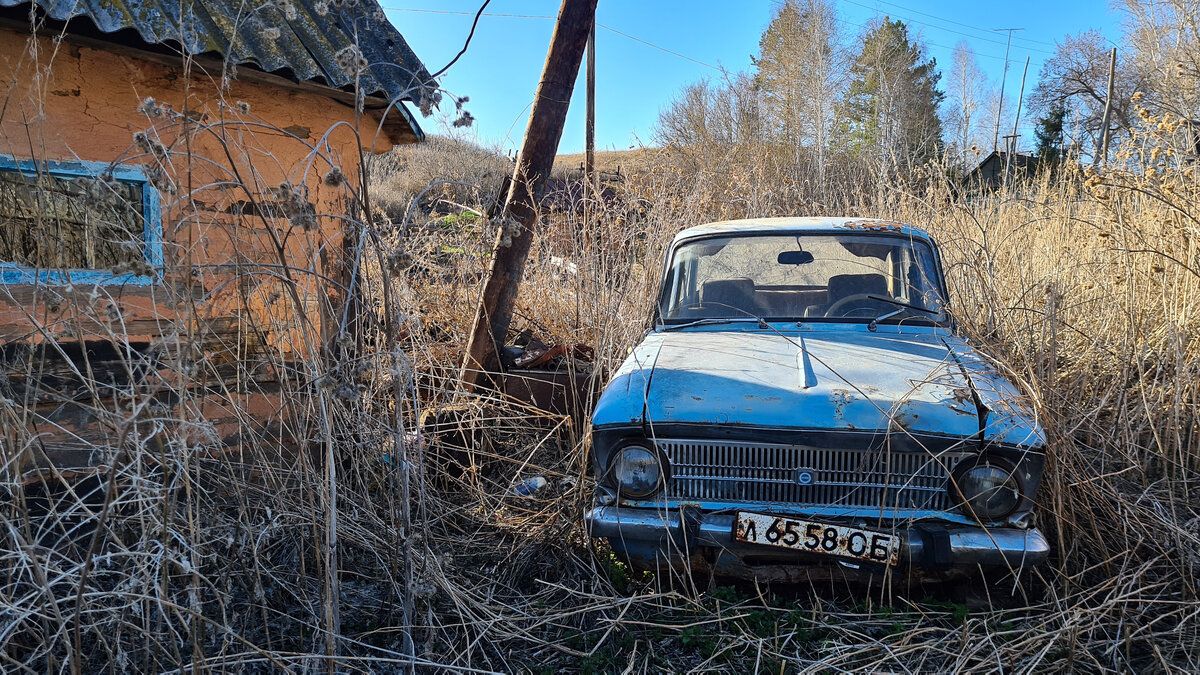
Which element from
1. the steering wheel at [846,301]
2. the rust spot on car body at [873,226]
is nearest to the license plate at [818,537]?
the steering wheel at [846,301]

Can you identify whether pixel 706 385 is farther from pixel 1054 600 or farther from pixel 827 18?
pixel 827 18

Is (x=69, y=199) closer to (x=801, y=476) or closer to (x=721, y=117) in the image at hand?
(x=801, y=476)

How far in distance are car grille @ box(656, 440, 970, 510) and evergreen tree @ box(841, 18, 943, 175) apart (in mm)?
25440

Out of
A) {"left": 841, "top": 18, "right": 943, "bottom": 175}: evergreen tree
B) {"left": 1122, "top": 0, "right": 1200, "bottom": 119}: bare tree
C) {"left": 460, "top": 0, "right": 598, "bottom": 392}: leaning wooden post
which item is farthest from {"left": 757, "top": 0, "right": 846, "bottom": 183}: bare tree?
{"left": 460, "top": 0, "right": 598, "bottom": 392}: leaning wooden post

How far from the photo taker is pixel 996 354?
2855 mm

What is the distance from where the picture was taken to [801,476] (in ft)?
8.25

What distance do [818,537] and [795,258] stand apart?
5.75 feet

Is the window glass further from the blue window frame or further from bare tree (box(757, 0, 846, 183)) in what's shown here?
bare tree (box(757, 0, 846, 183))

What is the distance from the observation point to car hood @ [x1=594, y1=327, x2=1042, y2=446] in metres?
2.48

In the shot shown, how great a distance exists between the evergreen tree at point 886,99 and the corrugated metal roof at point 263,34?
2417 centimetres

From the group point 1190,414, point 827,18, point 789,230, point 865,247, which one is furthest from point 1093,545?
point 827,18

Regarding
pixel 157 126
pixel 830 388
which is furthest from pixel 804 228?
pixel 157 126

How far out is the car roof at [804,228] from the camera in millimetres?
3680

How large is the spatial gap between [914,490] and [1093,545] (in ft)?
3.28
